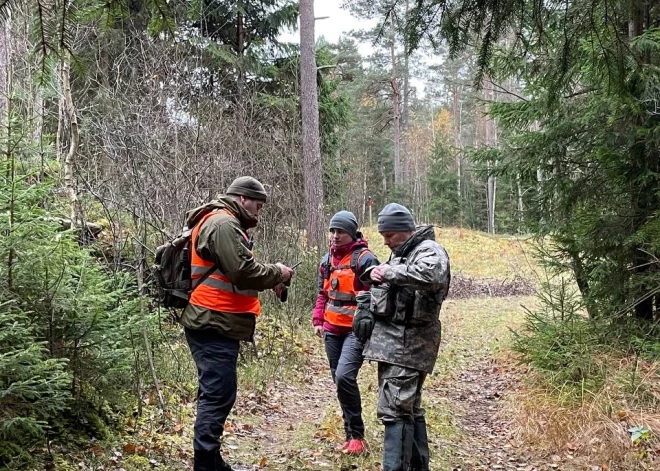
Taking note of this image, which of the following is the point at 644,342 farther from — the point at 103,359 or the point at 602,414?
the point at 103,359

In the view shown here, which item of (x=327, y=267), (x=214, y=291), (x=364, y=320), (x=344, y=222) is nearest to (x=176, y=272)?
(x=214, y=291)

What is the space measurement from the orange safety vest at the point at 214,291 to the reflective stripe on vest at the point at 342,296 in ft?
4.13

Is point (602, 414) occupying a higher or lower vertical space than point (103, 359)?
lower

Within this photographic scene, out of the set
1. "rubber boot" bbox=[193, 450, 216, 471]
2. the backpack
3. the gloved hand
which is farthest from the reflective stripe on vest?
"rubber boot" bbox=[193, 450, 216, 471]

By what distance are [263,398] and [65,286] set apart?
333 cm

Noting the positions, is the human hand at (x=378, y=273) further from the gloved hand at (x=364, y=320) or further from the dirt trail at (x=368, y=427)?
the dirt trail at (x=368, y=427)

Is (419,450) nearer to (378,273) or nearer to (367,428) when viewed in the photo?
(378,273)

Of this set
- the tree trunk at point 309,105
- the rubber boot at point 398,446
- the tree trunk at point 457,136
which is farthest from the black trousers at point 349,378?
the tree trunk at point 457,136

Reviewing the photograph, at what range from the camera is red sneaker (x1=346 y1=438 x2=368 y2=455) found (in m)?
4.77

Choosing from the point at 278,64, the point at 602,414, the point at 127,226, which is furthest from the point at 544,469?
the point at 278,64

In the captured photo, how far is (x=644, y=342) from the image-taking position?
5.68 meters

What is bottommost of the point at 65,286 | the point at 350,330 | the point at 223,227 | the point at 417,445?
the point at 417,445

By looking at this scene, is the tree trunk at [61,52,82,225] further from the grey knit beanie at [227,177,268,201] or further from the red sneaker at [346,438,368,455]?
the red sneaker at [346,438,368,455]

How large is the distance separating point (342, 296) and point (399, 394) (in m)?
1.34
